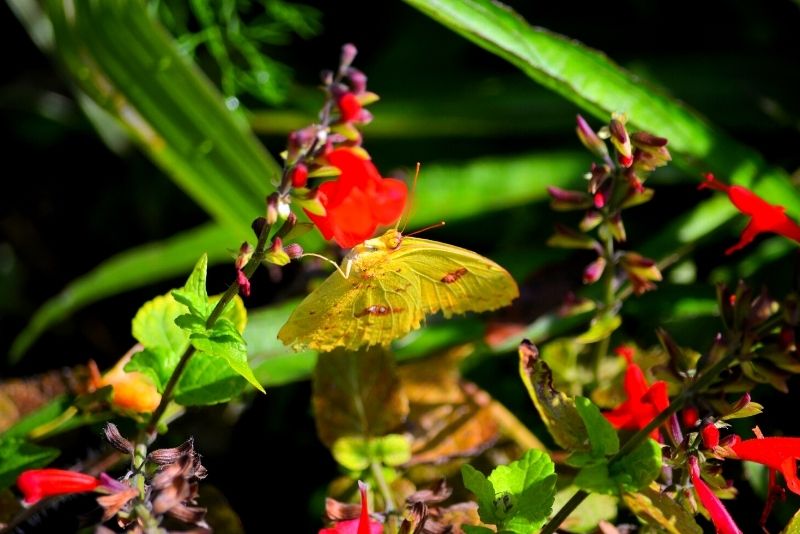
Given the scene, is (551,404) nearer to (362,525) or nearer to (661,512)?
(661,512)

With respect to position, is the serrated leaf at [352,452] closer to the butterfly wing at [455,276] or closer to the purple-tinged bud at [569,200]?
the butterfly wing at [455,276]

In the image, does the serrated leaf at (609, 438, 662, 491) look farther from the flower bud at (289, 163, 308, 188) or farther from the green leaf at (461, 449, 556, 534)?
the flower bud at (289, 163, 308, 188)

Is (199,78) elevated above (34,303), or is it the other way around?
(199,78)

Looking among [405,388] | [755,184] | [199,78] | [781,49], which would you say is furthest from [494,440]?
[781,49]

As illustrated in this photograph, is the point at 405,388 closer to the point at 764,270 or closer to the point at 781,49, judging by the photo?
the point at 764,270

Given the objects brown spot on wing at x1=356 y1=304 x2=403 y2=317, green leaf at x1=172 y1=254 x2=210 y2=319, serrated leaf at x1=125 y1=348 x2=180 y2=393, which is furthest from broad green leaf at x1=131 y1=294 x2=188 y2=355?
brown spot on wing at x1=356 y1=304 x2=403 y2=317

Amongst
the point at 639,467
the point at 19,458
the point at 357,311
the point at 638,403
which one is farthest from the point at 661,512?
the point at 19,458

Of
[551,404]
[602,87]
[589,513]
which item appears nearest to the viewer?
[551,404]

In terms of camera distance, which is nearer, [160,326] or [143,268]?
[160,326]
